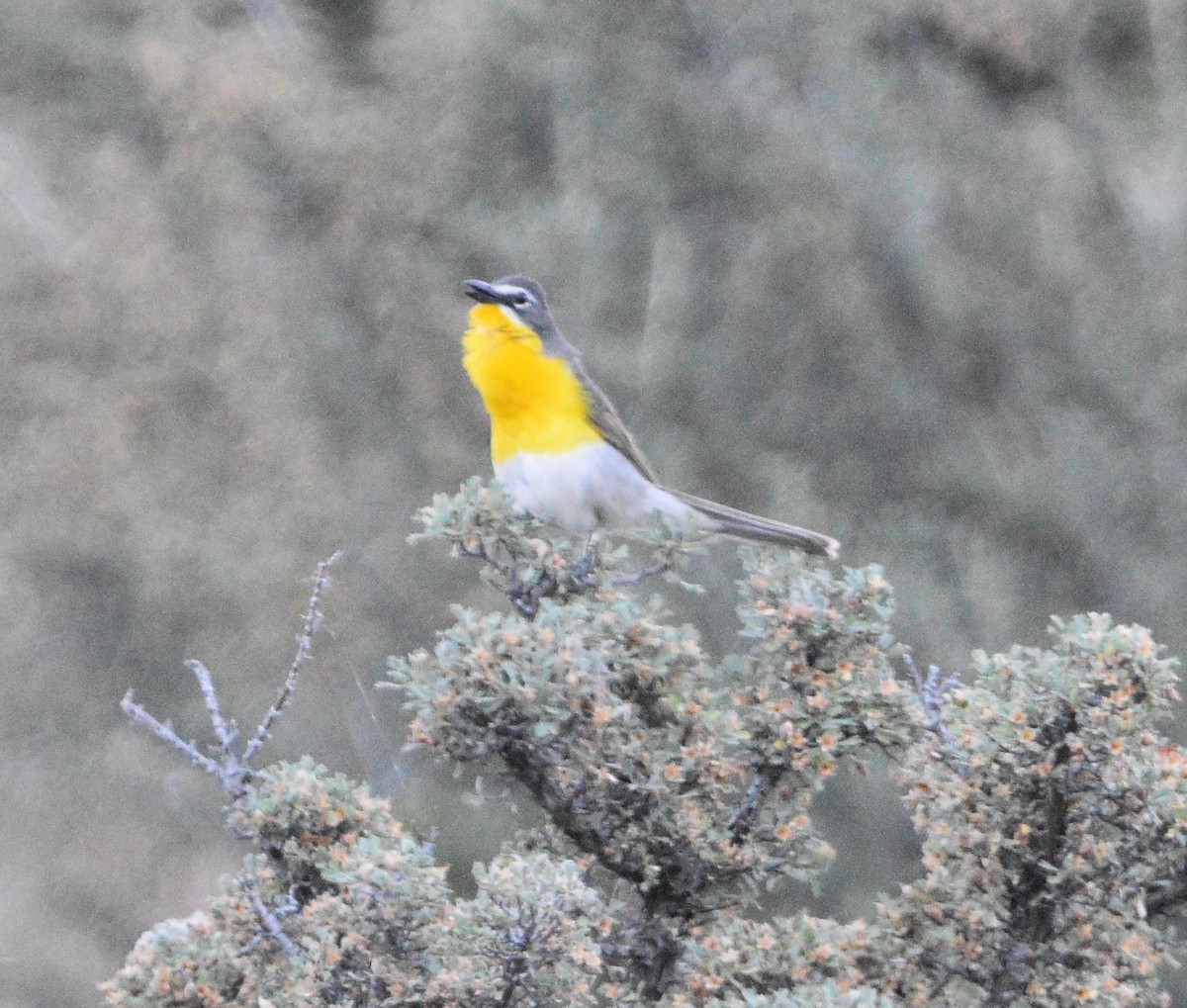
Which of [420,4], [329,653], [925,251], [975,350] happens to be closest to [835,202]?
[925,251]

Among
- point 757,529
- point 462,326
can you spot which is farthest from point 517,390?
point 462,326

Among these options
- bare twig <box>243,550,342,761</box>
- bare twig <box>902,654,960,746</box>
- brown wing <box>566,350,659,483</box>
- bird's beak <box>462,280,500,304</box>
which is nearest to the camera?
bare twig <box>243,550,342,761</box>

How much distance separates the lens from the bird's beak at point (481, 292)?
3.84m

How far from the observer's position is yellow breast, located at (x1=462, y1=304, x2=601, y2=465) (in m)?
3.95

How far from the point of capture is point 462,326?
718cm

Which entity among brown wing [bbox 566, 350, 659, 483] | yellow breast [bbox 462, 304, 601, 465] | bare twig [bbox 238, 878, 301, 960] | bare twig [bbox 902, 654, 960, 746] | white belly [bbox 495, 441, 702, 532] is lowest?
bare twig [bbox 238, 878, 301, 960]

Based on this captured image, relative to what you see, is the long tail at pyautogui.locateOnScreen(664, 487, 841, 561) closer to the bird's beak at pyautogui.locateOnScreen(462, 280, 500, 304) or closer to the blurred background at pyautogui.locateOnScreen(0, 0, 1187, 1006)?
the bird's beak at pyautogui.locateOnScreen(462, 280, 500, 304)

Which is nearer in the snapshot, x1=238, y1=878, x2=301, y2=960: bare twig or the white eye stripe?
x1=238, y1=878, x2=301, y2=960: bare twig

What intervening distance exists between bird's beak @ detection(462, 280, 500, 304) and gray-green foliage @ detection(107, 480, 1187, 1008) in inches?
51.4

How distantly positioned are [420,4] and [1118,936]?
6.39 m

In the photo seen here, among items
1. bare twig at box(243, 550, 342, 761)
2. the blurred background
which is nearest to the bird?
bare twig at box(243, 550, 342, 761)

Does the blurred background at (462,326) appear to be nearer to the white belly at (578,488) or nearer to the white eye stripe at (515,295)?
the white belly at (578,488)

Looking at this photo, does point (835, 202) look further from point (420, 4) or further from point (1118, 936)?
point (1118, 936)

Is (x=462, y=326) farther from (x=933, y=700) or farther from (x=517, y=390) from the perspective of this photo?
(x=933, y=700)
